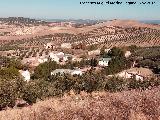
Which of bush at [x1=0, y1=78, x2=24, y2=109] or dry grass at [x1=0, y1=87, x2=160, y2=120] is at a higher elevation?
dry grass at [x1=0, y1=87, x2=160, y2=120]

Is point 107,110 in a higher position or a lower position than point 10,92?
higher

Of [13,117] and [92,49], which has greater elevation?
[13,117]

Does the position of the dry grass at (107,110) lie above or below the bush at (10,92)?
above

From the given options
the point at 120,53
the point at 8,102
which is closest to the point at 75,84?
the point at 8,102

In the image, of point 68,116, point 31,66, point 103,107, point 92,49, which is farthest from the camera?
point 92,49

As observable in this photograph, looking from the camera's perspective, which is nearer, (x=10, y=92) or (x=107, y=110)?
(x=107, y=110)

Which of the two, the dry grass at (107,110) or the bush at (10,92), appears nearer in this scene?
the dry grass at (107,110)

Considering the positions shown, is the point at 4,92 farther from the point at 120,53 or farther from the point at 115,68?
the point at 120,53

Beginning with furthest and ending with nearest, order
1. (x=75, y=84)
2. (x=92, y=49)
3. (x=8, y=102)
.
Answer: (x=92, y=49)
(x=75, y=84)
(x=8, y=102)

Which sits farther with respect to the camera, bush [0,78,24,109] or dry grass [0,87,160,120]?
bush [0,78,24,109]

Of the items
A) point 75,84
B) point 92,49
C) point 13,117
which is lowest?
point 92,49

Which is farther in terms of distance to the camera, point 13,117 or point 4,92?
point 4,92
